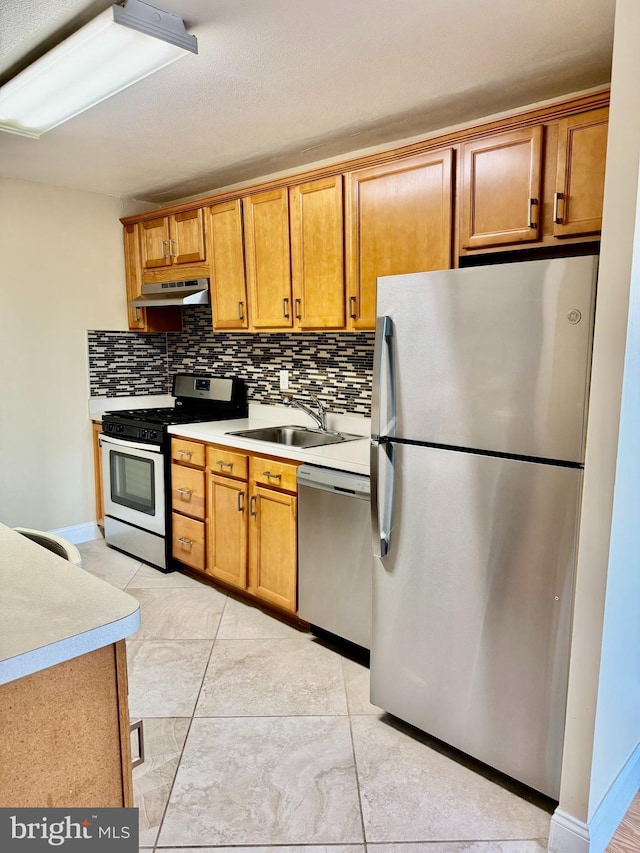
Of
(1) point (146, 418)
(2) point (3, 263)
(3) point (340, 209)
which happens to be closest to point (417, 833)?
(3) point (340, 209)

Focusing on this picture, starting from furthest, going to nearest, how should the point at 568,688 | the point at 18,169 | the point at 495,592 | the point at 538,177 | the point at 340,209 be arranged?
the point at 18,169 < the point at 340,209 < the point at 538,177 < the point at 495,592 < the point at 568,688

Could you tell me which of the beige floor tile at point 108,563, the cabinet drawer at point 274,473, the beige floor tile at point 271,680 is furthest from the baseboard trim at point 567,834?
the beige floor tile at point 108,563

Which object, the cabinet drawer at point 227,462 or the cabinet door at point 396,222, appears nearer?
the cabinet door at point 396,222

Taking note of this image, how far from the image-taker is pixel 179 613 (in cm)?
323

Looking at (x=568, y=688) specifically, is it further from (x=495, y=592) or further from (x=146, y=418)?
(x=146, y=418)

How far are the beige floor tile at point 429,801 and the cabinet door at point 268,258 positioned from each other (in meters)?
2.10

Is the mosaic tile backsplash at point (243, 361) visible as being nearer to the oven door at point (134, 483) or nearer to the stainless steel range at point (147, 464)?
the stainless steel range at point (147, 464)

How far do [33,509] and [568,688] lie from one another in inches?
138

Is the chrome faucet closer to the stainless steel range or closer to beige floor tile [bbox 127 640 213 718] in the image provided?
the stainless steel range

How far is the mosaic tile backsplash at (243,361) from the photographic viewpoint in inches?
134

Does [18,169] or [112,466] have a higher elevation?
[18,169]

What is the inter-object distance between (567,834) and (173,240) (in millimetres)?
3624

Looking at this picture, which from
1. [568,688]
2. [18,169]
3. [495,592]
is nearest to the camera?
[568,688]

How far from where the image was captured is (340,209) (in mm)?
2924
